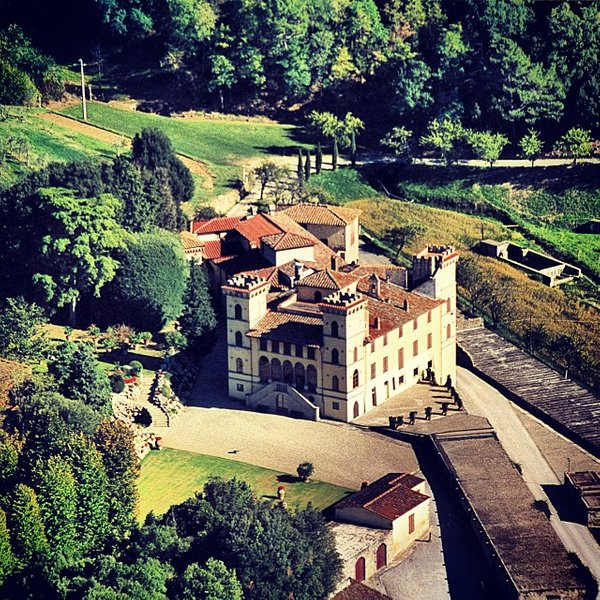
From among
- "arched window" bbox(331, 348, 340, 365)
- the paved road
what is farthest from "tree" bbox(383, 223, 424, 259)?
"arched window" bbox(331, 348, 340, 365)

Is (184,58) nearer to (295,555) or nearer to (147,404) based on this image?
(147,404)

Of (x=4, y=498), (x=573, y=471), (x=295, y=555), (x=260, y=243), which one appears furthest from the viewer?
(x=260, y=243)

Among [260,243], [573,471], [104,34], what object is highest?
[104,34]

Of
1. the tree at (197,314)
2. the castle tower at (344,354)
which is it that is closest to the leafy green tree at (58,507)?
the castle tower at (344,354)

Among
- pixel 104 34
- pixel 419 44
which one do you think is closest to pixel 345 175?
pixel 419 44

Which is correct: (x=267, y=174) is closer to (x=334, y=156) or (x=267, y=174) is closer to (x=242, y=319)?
(x=334, y=156)

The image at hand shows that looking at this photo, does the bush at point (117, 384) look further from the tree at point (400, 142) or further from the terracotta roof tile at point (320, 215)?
the tree at point (400, 142)
